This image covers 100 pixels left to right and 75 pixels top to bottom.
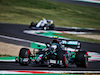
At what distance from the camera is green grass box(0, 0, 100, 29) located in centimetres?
3225

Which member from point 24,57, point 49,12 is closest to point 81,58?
point 24,57

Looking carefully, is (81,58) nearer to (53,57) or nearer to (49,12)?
(53,57)

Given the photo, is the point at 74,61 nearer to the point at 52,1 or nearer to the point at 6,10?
the point at 6,10

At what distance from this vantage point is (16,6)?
38250 mm

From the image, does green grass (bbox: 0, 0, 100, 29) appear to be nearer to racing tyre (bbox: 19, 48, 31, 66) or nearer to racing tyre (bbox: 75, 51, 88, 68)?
racing tyre (bbox: 75, 51, 88, 68)

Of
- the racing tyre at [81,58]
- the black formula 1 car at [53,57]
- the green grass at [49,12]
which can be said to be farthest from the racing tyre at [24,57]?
the green grass at [49,12]

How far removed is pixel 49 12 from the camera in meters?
36.7

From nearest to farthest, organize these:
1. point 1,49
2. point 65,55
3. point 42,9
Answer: point 65,55, point 1,49, point 42,9

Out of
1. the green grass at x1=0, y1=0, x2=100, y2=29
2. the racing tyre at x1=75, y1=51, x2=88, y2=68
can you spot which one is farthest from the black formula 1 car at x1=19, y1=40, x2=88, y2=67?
the green grass at x1=0, y1=0, x2=100, y2=29

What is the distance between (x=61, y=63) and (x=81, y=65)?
96 cm

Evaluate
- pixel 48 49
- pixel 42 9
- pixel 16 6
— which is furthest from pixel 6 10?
pixel 48 49

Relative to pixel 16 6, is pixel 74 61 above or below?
below

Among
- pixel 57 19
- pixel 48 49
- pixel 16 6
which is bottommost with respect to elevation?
pixel 48 49

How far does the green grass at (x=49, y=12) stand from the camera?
3225 cm
